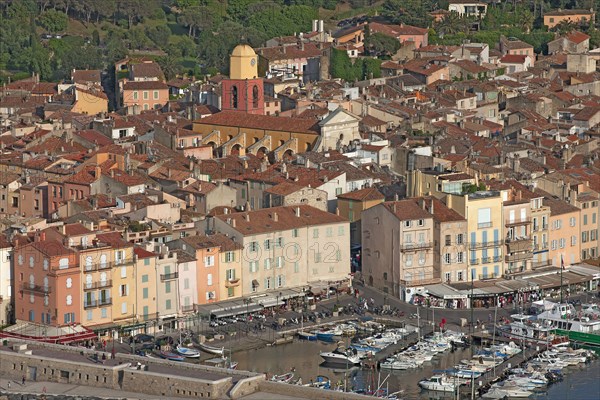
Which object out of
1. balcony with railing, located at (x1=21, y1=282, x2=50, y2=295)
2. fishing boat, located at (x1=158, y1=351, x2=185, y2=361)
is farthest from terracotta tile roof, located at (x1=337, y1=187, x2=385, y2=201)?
balcony with railing, located at (x1=21, y1=282, x2=50, y2=295)

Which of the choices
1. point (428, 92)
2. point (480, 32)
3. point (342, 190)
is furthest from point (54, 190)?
point (480, 32)

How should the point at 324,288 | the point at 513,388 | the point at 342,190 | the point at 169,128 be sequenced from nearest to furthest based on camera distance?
the point at 513,388
the point at 324,288
the point at 342,190
the point at 169,128

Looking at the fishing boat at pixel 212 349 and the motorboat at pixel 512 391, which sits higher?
the fishing boat at pixel 212 349

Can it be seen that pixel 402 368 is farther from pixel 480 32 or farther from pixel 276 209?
pixel 480 32

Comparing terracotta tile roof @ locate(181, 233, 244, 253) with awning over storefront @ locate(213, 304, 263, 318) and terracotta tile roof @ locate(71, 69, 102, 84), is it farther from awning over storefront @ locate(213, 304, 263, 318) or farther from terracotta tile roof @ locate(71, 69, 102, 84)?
terracotta tile roof @ locate(71, 69, 102, 84)

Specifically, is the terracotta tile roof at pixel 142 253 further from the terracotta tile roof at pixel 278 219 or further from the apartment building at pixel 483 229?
the apartment building at pixel 483 229

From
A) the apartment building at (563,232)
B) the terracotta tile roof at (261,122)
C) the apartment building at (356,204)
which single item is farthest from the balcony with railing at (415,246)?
the terracotta tile roof at (261,122)
